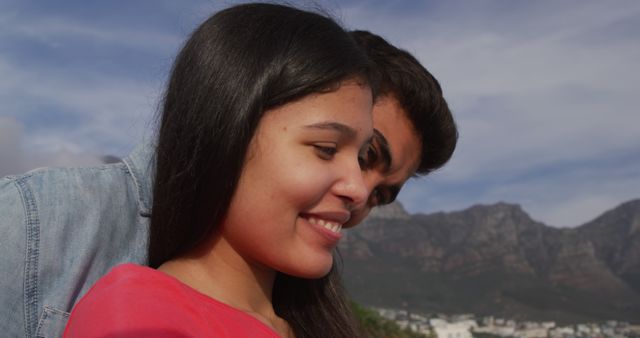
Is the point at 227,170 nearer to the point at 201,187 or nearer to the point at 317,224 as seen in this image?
the point at 201,187

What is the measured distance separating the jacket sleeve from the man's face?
1417mm

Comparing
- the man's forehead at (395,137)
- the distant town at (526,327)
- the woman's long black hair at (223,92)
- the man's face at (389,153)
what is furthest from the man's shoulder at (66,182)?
the distant town at (526,327)

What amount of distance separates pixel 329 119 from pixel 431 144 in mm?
1766

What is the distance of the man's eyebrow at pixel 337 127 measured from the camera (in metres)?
1.80

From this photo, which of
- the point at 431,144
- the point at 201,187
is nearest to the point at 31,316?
the point at 201,187

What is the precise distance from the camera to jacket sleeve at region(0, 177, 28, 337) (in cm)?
196

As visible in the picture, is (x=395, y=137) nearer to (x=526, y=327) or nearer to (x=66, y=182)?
(x=66, y=182)

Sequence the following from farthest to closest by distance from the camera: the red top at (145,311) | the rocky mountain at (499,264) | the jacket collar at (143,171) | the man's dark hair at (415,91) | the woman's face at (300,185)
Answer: the rocky mountain at (499,264), the man's dark hair at (415,91), the jacket collar at (143,171), the woman's face at (300,185), the red top at (145,311)

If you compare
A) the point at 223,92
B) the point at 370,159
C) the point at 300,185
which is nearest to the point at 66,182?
the point at 223,92

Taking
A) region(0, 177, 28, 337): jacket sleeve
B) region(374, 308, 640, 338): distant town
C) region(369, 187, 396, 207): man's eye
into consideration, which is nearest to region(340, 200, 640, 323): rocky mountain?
region(374, 308, 640, 338): distant town

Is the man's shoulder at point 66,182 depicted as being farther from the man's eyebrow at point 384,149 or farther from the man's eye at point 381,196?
the man's eye at point 381,196

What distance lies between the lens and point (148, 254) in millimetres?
Answer: 2027

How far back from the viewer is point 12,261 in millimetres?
1966

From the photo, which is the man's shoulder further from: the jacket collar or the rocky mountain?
the rocky mountain
